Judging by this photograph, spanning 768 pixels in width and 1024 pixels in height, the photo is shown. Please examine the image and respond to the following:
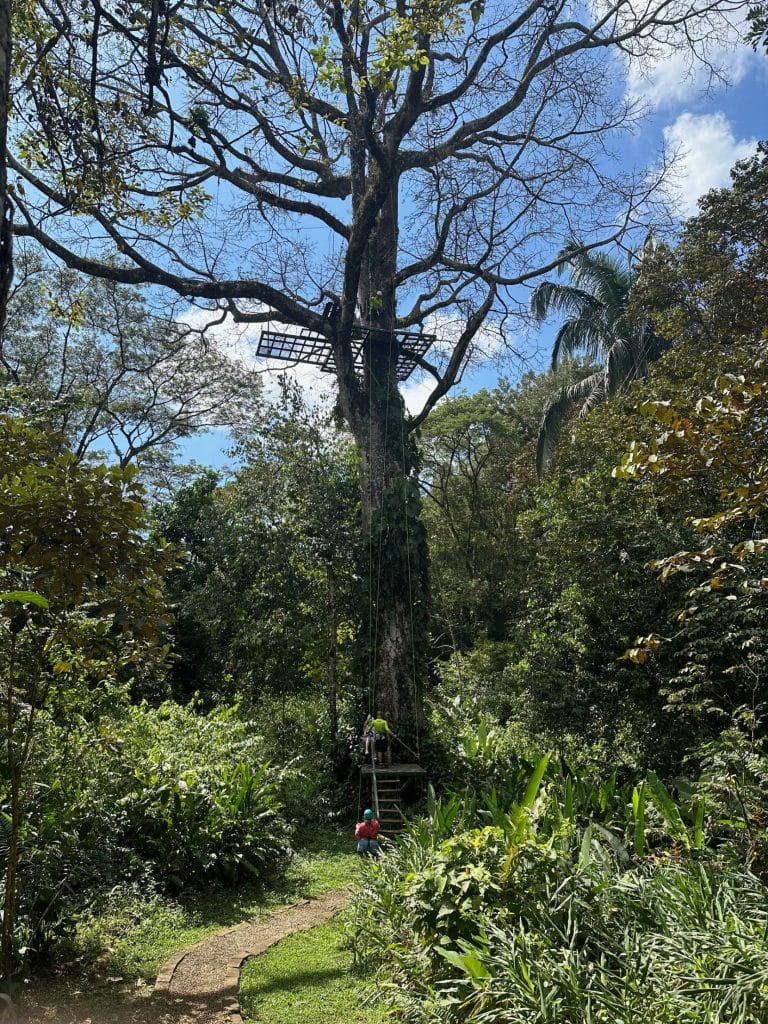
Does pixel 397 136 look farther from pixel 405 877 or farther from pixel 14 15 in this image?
pixel 405 877

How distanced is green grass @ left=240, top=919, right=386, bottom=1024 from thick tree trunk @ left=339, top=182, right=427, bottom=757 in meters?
5.76

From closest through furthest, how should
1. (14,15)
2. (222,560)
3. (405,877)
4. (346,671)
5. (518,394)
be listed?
(405,877) < (14,15) < (346,671) < (222,560) < (518,394)

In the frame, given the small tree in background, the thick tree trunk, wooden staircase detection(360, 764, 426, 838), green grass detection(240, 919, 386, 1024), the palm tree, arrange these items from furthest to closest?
the palm tree, the thick tree trunk, wooden staircase detection(360, 764, 426, 838), green grass detection(240, 919, 386, 1024), the small tree in background

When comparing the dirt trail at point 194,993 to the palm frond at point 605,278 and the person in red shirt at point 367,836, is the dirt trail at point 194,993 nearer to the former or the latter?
the person in red shirt at point 367,836

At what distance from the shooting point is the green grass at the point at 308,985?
167 inches

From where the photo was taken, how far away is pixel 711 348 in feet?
33.8

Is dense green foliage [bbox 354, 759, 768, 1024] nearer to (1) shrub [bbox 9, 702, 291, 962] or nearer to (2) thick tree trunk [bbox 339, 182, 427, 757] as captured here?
(1) shrub [bbox 9, 702, 291, 962]

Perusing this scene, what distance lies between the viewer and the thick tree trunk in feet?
38.2

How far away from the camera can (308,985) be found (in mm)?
4754

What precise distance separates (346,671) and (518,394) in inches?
612

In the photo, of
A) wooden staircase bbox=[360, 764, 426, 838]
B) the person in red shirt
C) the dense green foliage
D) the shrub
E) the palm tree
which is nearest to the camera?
the dense green foliage

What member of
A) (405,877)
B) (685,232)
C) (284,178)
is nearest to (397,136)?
(284,178)

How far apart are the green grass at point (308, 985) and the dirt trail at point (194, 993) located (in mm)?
116

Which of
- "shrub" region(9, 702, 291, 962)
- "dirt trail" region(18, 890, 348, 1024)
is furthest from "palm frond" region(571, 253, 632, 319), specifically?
"dirt trail" region(18, 890, 348, 1024)
